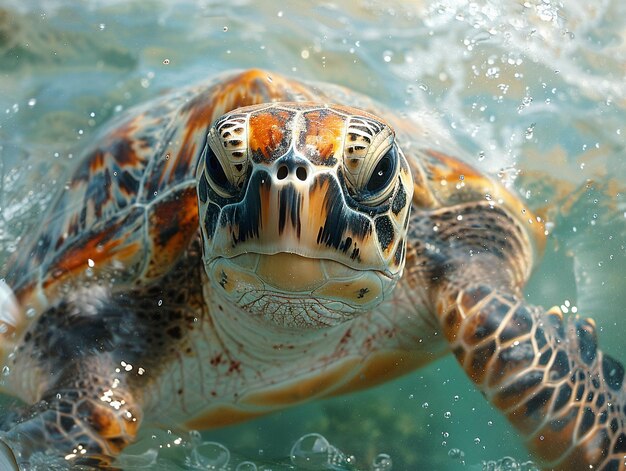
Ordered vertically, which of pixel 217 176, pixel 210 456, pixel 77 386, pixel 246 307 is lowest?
pixel 210 456

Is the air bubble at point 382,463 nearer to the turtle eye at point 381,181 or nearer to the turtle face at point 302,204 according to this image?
the turtle face at point 302,204

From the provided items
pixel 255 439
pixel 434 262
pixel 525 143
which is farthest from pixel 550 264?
pixel 255 439

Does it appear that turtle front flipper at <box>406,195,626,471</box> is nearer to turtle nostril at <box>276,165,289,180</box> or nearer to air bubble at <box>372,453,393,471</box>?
air bubble at <box>372,453,393,471</box>

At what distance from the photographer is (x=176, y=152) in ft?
9.12

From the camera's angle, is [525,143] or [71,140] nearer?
[525,143]

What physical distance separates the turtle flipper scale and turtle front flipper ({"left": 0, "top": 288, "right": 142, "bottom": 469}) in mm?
1232

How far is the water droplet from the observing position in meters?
2.76

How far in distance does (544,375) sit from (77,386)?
5.51 feet

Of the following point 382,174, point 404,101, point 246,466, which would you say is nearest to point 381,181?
point 382,174

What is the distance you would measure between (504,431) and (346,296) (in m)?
1.09

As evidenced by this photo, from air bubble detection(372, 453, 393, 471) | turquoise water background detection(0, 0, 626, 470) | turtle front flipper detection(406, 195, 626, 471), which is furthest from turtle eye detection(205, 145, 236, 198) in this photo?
air bubble detection(372, 453, 393, 471)

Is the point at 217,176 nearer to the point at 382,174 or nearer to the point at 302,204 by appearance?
the point at 302,204

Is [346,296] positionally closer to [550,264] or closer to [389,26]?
[550,264]

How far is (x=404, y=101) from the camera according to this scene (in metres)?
4.74
